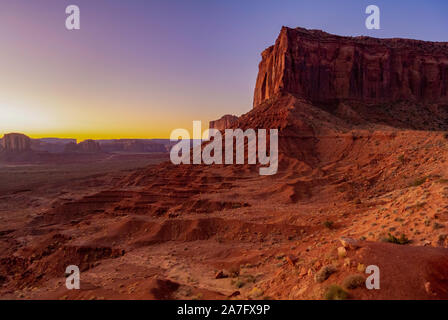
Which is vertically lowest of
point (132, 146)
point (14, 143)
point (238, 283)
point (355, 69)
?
point (238, 283)

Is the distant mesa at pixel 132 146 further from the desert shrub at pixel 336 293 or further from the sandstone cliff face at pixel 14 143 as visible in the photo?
the desert shrub at pixel 336 293

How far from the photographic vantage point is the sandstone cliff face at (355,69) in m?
50.4

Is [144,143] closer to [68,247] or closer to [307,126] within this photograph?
→ [307,126]

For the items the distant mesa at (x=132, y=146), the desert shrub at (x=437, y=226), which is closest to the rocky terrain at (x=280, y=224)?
the desert shrub at (x=437, y=226)

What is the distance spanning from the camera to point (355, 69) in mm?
52281

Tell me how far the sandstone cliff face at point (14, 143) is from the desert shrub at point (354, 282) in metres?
133

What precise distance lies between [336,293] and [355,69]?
189 feet

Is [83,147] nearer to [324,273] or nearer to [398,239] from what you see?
[324,273]

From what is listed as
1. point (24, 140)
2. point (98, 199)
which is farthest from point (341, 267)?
point (24, 140)

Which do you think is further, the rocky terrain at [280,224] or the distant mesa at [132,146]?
the distant mesa at [132,146]

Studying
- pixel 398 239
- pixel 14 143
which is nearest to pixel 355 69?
pixel 398 239

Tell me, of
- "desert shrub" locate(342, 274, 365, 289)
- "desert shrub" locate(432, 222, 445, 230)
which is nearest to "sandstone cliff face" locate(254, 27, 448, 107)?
"desert shrub" locate(432, 222, 445, 230)
